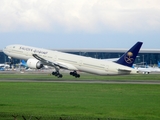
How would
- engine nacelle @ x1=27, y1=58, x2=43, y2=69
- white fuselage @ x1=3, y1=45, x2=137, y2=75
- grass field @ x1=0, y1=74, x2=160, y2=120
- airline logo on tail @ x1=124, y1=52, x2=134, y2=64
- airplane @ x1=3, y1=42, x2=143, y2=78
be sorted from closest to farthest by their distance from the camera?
grass field @ x1=0, y1=74, x2=160, y2=120 < airline logo on tail @ x1=124, y1=52, x2=134, y2=64 < airplane @ x1=3, y1=42, x2=143, y2=78 < white fuselage @ x1=3, y1=45, x2=137, y2=75 < engine nacelle @ x1=27, y1=58, x2=43, y2=69

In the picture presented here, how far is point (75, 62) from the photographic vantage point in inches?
3501

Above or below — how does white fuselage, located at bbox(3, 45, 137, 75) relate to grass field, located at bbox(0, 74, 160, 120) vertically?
above

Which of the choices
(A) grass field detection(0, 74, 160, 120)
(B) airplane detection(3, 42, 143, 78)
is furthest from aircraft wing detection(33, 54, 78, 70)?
(A) grass field detection(0, 74, 160, 120)

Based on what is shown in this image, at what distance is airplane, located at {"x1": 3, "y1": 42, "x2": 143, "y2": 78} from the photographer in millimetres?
83688

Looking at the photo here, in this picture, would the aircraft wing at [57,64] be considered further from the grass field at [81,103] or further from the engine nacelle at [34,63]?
the grass field at [81,103]

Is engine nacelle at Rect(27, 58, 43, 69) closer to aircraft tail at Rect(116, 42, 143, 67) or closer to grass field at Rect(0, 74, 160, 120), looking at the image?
aircraft tail at Rect(116, 42, 143, 67)

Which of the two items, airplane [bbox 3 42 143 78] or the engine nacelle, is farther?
the engine nacelle

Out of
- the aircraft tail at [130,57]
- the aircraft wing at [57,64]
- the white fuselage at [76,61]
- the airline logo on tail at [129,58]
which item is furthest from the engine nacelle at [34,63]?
the airline logo on tail at [129,58]

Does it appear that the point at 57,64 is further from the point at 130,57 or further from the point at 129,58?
the point at 130,57

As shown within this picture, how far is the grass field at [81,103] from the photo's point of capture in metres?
35.4

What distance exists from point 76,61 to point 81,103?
1777 inches

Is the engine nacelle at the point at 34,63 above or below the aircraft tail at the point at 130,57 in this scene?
below

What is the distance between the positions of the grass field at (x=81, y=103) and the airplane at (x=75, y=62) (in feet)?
82.2

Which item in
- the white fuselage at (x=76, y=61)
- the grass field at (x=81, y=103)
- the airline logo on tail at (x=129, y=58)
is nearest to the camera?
the grass field at (x=81, y=103)
